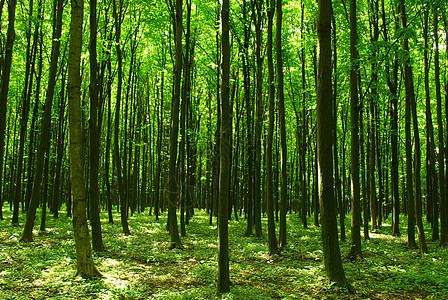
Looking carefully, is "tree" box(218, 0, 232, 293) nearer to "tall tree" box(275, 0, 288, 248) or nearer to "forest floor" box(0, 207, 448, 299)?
"forest floor" box(0, 207, 448, 299)

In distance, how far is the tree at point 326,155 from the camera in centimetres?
618

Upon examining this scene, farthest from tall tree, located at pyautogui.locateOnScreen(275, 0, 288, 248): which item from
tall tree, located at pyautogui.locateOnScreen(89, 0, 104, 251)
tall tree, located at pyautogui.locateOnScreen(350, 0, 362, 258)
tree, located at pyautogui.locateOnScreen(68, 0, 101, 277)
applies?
tree, located at pyautogui.locateOnScreen(68, 0, 101, 277)

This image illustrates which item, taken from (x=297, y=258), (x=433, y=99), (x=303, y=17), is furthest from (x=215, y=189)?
(x=433, y=99)

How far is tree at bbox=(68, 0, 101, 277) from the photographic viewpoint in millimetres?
6496

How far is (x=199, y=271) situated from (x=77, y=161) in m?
4.36

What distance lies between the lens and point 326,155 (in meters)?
6.25

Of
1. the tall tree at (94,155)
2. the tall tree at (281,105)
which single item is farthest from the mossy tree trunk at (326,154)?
the tall tree at (94,155)

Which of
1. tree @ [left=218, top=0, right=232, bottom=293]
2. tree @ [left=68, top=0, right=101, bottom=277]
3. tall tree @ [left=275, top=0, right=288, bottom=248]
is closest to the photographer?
tree @ [left=218, top=0, right=232, bottom=293]

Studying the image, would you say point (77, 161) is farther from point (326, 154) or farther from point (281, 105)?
point (281, 105)

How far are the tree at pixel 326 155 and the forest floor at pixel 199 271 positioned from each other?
1.68 ft

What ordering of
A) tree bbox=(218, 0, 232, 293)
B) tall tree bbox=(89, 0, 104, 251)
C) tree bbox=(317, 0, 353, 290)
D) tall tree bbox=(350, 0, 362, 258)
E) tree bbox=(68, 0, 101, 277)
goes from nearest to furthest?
tree bbox=(218, 0, 232, 293), tree bbox=(317, 0, 353, 290), tree bbox=(68, 0, 101, 277), tall tree bbox=(350, 0, 362, 258), tall tree bbox=(89, 0, 104, 251)

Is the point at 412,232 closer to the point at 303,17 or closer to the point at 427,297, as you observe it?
the point at 427,297

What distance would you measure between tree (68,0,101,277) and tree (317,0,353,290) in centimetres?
520

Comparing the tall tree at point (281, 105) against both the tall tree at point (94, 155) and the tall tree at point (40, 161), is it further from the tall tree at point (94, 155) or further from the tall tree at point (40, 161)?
the tall tree at point (40, 161)
